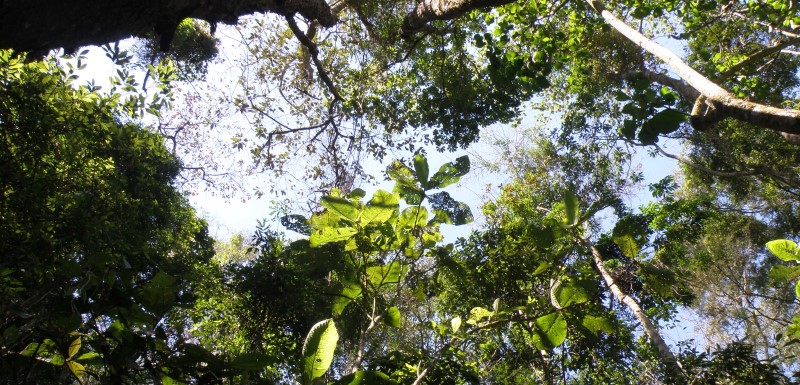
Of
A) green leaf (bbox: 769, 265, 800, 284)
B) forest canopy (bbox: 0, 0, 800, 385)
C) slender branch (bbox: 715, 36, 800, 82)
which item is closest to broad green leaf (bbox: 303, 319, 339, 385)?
forest canopy (bbox: 0, 0, 800, 385)

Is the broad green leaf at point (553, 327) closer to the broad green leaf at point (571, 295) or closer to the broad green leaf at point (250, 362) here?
the broad green leaf at point (571, 295)

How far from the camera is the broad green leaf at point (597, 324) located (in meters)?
1.43

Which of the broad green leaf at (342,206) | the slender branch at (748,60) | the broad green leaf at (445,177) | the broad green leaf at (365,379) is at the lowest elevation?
the broad green leaf at (365,379)

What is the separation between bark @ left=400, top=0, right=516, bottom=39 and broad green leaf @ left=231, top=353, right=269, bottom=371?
2544 millimetres

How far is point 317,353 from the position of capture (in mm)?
1019

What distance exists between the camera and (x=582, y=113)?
10.4m

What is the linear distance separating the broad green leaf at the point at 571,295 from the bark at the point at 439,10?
2018 mm

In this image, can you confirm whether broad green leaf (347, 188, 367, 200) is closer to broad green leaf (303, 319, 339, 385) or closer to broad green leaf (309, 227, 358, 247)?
broad green leaf (309, 227, 358, 247)

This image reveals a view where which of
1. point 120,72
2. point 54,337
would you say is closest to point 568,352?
point 54,337

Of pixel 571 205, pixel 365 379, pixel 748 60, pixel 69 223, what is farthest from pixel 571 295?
pixel 69 223

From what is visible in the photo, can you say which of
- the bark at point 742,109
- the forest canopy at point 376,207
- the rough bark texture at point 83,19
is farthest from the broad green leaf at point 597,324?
the rough bark texture at point 83,19

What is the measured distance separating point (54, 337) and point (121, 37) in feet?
4.32

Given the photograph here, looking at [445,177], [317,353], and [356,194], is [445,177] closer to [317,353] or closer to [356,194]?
[356,194]

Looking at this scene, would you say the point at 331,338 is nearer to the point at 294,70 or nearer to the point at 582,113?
the point at 294,70
